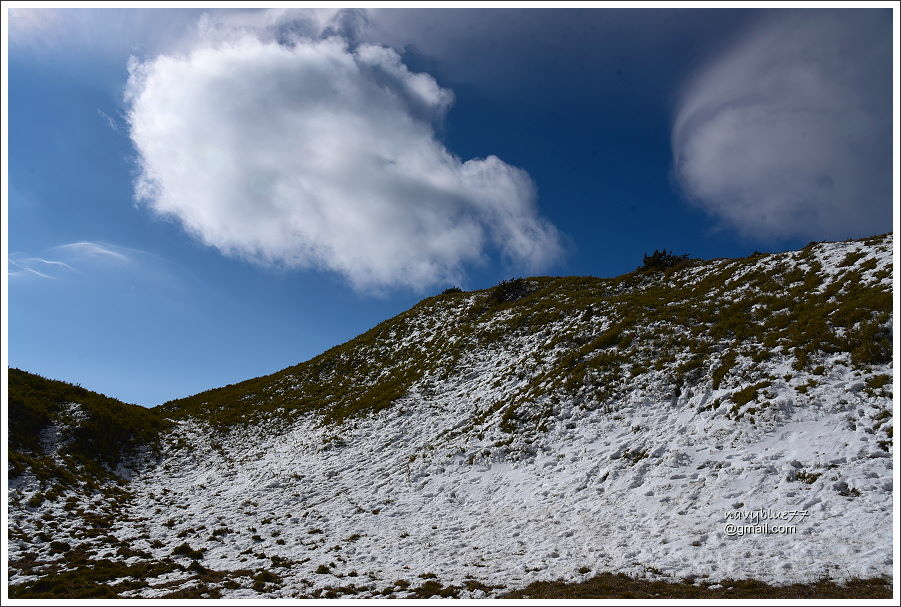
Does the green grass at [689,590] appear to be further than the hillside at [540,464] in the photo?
No

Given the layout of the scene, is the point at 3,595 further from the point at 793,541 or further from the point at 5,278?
the point at 793,541

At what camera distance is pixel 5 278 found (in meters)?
12.1

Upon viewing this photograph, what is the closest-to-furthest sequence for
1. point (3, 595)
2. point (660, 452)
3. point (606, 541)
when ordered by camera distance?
1. point (3, 595)
2. point (606, 541)
3. point (660, 452)

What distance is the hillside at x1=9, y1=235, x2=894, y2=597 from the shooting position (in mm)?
12453

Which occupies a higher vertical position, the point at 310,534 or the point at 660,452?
the point at 660,452

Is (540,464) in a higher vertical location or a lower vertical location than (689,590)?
higher

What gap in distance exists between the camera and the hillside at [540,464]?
12.5m

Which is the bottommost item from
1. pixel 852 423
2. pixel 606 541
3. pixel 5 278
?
pixel 606 541

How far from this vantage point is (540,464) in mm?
19625

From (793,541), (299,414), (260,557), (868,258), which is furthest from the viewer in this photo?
(299,414)

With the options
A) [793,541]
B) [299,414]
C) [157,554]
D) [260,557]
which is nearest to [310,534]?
[260,557]

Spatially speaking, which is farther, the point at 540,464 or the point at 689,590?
the point at 540,464

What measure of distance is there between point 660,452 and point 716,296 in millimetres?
14500

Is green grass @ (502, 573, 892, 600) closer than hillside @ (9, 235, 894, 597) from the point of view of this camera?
Yes
